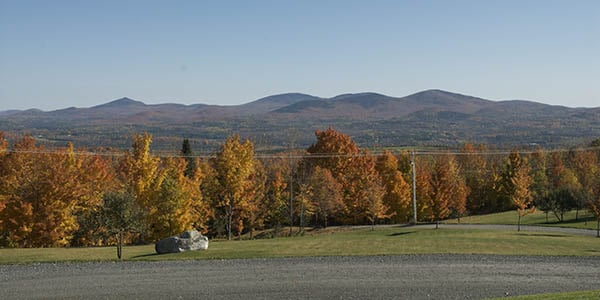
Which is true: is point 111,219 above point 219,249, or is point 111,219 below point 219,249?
above

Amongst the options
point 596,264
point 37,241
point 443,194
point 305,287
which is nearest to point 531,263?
point 596,264

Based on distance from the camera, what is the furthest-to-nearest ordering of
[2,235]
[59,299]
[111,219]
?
1. [2,235]
2. [111,219]
3. [59,299]

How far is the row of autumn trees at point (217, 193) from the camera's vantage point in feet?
150

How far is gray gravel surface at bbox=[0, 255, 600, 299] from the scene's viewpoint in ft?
74.5

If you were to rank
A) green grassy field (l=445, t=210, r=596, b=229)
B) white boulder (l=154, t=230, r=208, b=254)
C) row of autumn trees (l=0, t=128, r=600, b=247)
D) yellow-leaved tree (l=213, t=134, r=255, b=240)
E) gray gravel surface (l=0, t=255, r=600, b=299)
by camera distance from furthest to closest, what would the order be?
green grassy field (l=445, t=210, r=596, b=229), yellow-leaved tree (l=213, t=134, r=255, b=240), row of autumn trees (l=0, t=128, r=600, b=247), white boulder (l=154, t=230, r=208, b=254), gray gravel surface (l=0, t=255, r=600, b=299)

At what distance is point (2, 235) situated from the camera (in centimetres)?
4591

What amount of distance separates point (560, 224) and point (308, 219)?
2750 cm

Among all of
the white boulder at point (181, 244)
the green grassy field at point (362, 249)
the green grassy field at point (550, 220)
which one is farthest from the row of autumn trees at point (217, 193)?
the green grassy field at point (362, 249)

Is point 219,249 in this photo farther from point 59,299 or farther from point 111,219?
point 59,299

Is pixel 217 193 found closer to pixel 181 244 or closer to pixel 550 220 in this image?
pixel 181 244

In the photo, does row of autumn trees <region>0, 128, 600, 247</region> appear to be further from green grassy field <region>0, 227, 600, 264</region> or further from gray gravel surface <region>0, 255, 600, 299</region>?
gray gravel surface <region>0, 255, 600, 299</region>

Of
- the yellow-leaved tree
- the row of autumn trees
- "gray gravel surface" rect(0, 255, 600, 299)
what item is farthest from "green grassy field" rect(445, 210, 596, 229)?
"gray gravel surface" rect(0, 255, 600, 299)

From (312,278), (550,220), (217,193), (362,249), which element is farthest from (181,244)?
(550,220)

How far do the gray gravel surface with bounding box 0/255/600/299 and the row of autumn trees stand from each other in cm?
560
